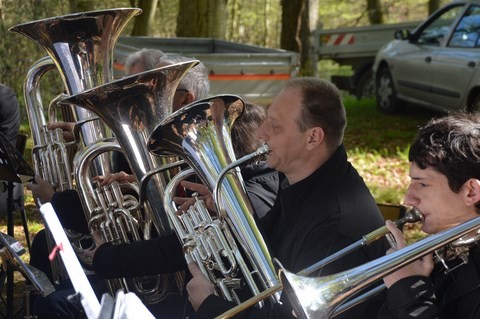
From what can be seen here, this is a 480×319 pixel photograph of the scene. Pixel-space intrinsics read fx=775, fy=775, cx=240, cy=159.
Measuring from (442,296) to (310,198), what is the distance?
0.70m

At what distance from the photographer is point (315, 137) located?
2.86 metres

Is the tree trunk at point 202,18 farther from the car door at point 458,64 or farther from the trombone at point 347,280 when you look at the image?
A: the trombone at point 347,280

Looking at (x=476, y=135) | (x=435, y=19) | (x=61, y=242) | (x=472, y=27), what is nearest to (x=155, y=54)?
(x=476, y=135)

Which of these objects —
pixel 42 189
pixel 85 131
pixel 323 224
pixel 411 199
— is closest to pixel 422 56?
pixel 85 131

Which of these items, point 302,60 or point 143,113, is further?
point 302,60

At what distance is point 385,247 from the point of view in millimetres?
2705

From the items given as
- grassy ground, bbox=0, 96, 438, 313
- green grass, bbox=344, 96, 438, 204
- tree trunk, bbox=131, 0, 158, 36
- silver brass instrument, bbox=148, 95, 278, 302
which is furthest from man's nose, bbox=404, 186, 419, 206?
tree trunk, bbox=131, 0, 158, 36

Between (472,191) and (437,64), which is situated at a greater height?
(472,191)

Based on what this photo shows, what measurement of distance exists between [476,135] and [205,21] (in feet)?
24.4

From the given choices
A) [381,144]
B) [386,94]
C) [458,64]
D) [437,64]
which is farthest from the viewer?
[386,94]

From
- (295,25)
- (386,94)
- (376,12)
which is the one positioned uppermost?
(295,25)

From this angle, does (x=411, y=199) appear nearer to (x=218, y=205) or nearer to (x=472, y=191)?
(x=472, y=191)

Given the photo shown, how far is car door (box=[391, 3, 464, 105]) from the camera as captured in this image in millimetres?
8978

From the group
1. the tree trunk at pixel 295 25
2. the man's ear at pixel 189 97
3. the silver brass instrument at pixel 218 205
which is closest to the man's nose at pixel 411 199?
the silver brass instrument at pixel 218 205
